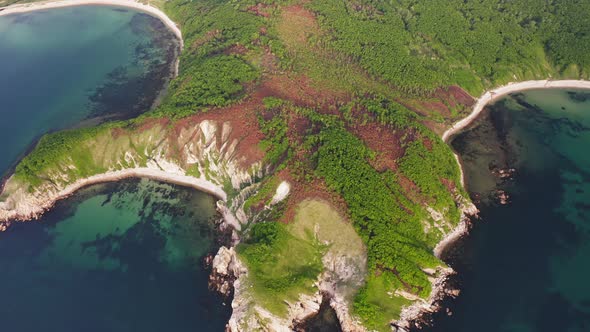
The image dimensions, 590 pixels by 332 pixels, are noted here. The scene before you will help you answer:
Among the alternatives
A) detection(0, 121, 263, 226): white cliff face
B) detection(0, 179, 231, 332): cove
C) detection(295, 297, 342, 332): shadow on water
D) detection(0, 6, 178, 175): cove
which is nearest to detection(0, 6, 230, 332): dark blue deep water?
detection(0, 179, 231, 332): cove

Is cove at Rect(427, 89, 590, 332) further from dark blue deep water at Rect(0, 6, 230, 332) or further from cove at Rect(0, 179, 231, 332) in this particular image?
dark blue deep water at Rect(0, 6, 230, 332)

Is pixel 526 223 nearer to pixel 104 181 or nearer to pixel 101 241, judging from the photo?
→ pixel 101 241

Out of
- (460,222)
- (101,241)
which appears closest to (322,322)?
(460,222)

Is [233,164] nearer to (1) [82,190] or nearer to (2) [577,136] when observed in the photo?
(1) [82,190]

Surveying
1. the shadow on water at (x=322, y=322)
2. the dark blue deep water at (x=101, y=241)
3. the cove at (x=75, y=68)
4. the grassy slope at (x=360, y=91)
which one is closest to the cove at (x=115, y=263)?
the dark blue deep water at (x=101, y=241)

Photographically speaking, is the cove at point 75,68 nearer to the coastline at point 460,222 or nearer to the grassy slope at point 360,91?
the grassy slope at point 360,91

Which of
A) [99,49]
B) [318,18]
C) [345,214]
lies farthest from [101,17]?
[345,214]
